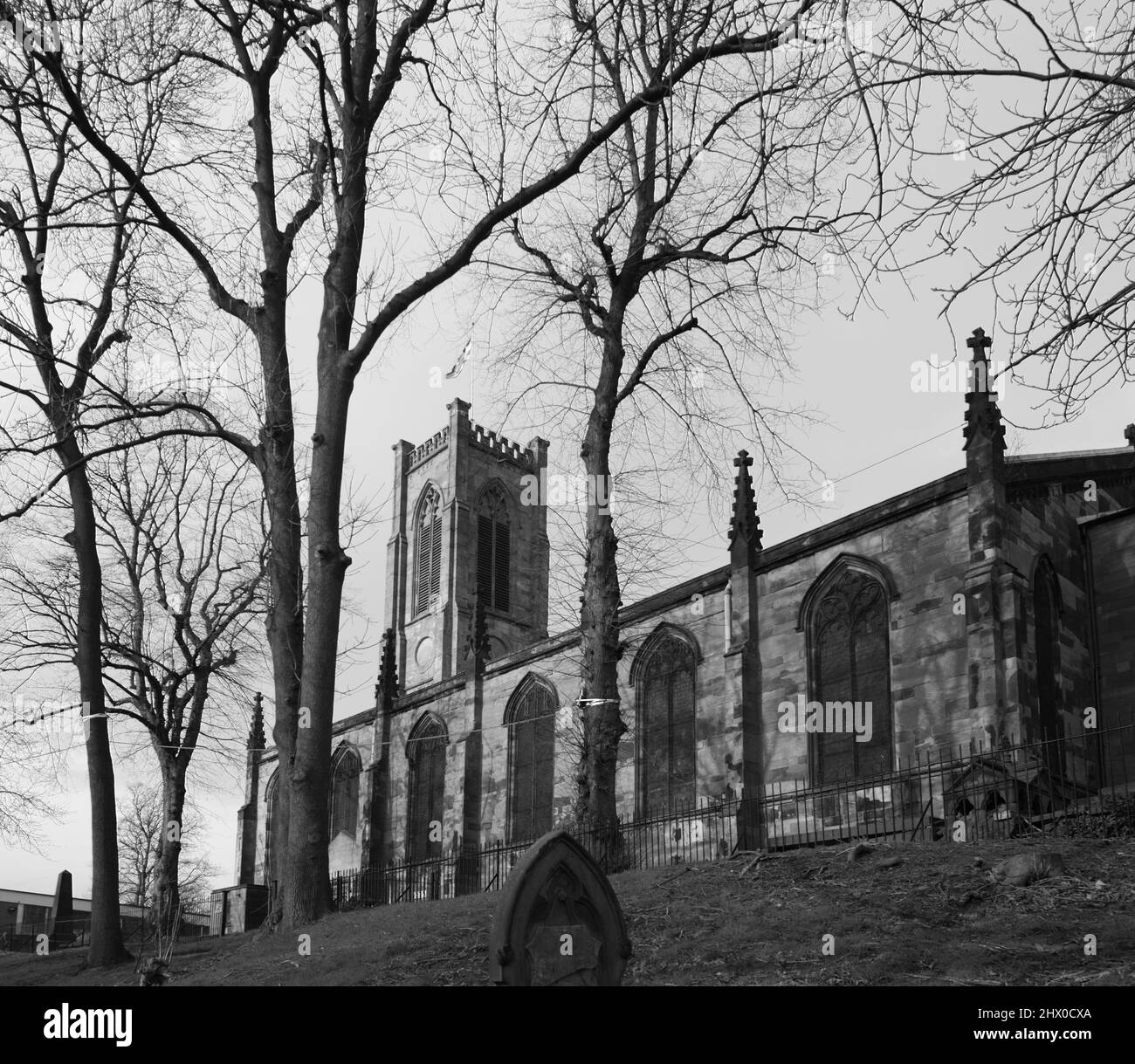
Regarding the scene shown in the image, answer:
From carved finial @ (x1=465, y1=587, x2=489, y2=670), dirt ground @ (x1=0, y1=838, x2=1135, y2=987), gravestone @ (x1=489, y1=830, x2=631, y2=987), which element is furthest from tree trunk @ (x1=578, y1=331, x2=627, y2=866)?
carved finial @ (x1=465, y1=587, x2=489, y2=670)

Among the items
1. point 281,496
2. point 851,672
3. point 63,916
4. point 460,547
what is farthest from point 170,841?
point 460,547

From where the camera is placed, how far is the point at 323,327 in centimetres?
Result: 1430

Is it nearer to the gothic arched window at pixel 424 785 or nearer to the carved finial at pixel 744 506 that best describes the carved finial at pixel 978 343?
the carved finial at pixel 744 506

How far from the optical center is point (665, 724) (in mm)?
28797

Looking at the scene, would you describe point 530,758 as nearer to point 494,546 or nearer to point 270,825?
point 270,825

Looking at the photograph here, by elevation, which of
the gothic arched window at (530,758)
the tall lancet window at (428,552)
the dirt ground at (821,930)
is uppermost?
the tall lancet window at (428,552)

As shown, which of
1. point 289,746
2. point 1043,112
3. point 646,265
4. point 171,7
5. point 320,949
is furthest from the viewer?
point 646,265

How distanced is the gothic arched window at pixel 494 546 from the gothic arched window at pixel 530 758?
26457 mm

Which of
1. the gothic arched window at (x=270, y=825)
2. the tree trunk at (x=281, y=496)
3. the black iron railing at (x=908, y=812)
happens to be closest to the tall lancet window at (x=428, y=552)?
the gothic arched window at (x=270, y=825)

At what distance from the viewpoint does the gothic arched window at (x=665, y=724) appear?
27891 mm

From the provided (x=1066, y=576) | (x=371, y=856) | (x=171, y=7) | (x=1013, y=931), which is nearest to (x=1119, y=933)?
(x=1013, y=931)

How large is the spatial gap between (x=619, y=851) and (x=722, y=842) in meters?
3.44

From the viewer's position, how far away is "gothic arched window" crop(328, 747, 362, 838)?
42.9 metres

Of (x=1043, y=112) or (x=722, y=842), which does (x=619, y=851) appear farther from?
(x=1043, y=112)
